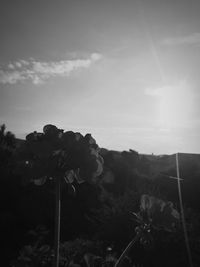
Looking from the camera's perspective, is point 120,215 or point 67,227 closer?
point 120,215

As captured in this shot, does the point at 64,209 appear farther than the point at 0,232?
Yes

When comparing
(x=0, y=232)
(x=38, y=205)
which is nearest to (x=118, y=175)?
(x=38, y=205)

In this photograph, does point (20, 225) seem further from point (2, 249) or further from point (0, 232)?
point (2, 249)

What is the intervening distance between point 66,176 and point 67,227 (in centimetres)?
1224

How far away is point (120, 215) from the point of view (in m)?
11.5

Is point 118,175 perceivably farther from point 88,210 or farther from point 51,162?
point 51,162

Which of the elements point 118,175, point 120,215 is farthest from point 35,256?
point 118,175

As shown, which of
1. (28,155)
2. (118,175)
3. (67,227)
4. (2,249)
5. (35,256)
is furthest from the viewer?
(118,175)

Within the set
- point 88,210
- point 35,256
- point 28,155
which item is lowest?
point 88,210

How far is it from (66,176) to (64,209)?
1326 centimetres

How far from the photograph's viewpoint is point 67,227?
12.9m

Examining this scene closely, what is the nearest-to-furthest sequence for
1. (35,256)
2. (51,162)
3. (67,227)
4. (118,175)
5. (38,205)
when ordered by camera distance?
(51,162) → (35,256) → (67,227) → (38,205) → (118,175)

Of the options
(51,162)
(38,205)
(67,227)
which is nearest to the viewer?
(51,162)

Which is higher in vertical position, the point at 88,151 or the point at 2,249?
the point at 88,151
